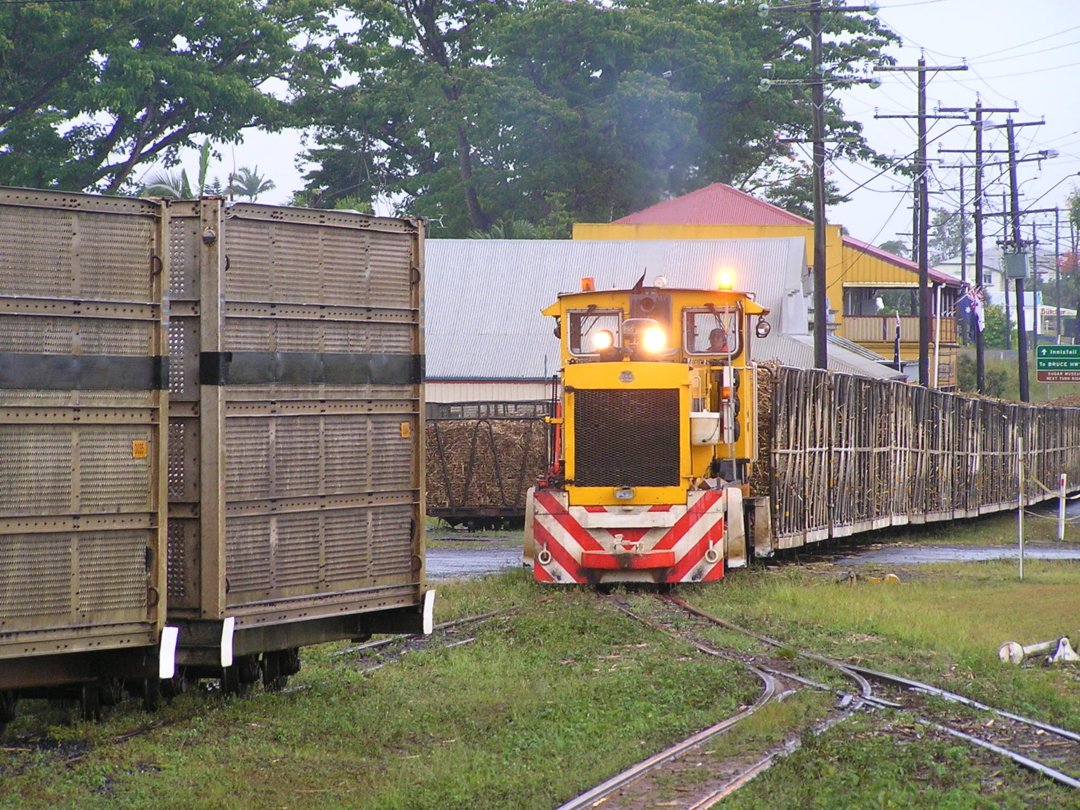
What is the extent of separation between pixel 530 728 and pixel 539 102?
181ft

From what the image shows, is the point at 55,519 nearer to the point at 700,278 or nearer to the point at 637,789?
the point at 637,789

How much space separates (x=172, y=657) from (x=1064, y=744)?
5688 mm

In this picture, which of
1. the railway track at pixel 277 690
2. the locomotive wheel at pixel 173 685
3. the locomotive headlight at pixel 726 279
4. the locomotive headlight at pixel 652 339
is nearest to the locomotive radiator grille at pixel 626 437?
the locomotive headlight at pixel 652 339

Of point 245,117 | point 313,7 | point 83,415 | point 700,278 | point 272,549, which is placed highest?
point 313,7

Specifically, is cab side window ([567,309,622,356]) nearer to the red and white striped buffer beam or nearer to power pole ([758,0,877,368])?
the red and white striped buffer beam

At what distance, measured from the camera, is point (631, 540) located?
55.2ft

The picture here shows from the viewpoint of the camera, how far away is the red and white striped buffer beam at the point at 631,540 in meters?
16.8

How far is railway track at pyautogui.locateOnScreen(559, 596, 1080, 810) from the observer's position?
26.8 feet

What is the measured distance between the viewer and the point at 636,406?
55.1 feet

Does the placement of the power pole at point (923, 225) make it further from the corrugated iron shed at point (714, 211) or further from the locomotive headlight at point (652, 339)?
the locomotive headlight at point (652, 339)

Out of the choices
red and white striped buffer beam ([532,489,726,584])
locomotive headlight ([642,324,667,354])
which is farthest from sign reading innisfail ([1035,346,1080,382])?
red and white striped buffer beam ([532,489,726,584])

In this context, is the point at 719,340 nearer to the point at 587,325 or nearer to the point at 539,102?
the point at 587,325

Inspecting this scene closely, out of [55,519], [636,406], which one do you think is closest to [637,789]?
[55,519]

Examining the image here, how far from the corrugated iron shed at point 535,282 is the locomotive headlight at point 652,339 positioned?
87.4ft
